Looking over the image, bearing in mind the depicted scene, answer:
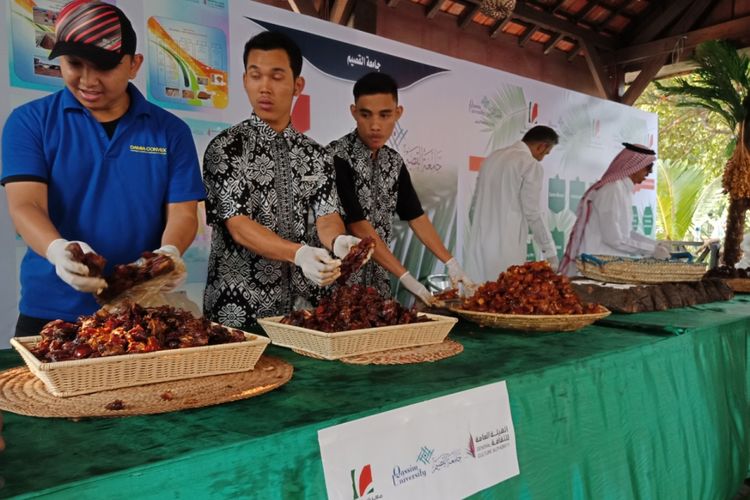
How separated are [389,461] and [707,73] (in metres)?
6.10

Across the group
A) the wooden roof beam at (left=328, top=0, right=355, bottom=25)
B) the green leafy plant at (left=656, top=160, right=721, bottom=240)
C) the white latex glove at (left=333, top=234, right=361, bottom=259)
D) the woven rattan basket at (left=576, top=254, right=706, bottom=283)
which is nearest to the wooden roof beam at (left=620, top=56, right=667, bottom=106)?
the green leafy plant at (left=656, top=160, right=721, bottom=240)

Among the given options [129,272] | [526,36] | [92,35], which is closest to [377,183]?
[92,35]

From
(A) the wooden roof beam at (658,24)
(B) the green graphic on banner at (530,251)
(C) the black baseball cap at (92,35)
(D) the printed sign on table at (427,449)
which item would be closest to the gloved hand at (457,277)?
(D) the printed sign on table at (427,449)

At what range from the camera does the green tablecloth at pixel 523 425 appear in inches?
34.9

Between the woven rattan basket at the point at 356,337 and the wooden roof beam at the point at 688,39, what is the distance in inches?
245

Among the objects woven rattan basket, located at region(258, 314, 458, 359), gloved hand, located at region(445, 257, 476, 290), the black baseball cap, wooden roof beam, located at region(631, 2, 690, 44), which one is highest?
wooden roof beam, located at region(631, 2, 690, 44)

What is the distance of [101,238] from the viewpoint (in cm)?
206

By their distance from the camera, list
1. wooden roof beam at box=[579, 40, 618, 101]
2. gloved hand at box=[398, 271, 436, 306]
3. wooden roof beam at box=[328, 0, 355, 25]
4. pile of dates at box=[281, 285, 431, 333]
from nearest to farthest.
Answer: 1. pile of dates at box=[281, 285, 431, 333]
2. gloved hand at box=[398, 271, 436, 306]
3. wooden roof beam at box=[328, 0, 355, 25]
4. wooden roof beam at box=[579, 40, 618, 101]

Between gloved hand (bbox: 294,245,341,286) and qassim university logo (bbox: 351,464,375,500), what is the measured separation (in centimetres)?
83

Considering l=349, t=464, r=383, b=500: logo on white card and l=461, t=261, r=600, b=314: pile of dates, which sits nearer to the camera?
l=349, t=464, r=383, b=500: logo on white card

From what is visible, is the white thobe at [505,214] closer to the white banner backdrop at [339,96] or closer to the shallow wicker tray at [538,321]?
the white banner backdrop at [339,96]

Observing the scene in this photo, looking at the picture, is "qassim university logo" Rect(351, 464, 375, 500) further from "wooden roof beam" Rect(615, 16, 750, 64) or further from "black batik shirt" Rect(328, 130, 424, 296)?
"wooden roof beam" Rect(615, 16, 750, 64)

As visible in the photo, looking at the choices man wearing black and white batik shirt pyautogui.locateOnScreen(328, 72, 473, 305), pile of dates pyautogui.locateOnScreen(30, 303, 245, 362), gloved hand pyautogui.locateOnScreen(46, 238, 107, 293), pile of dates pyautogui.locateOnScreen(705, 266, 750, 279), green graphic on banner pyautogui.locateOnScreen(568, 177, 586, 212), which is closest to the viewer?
pile of dates pyautogui.locateOnScreen(30, 303, 245, 362)

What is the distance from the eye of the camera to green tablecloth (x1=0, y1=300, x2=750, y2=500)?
886 mm
